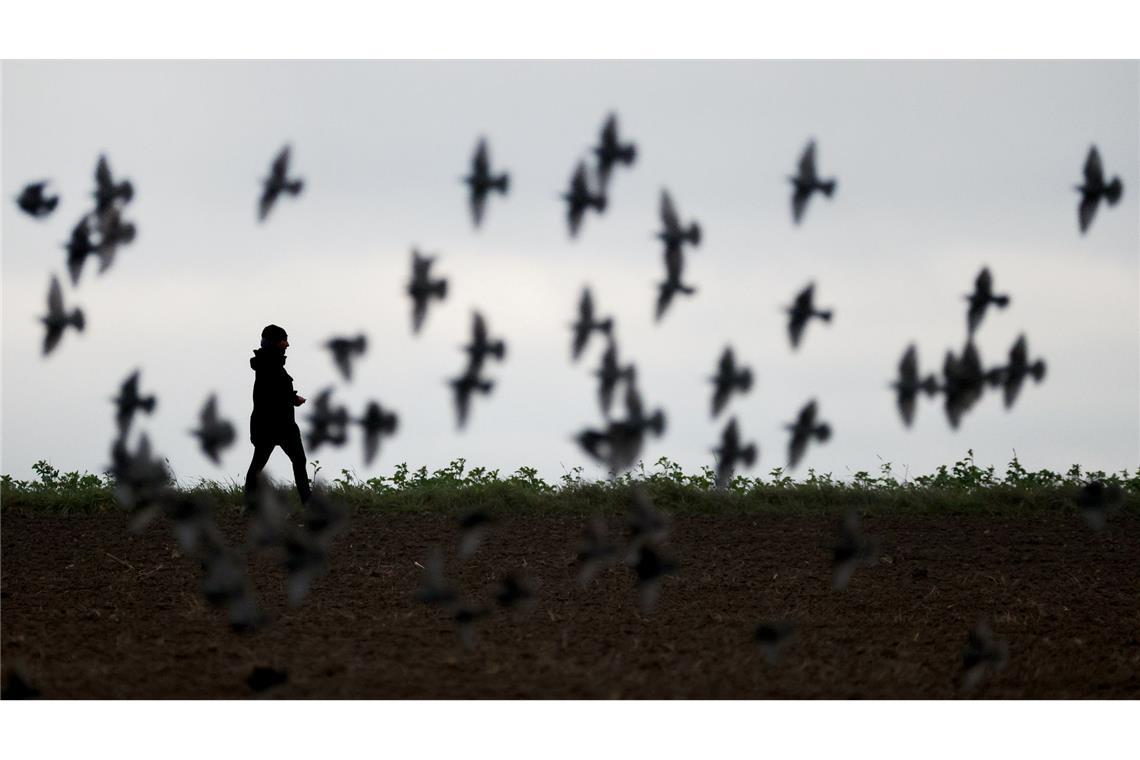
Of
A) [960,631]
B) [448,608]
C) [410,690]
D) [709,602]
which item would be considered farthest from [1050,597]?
[410,690]

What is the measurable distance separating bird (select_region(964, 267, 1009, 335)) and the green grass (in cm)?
590

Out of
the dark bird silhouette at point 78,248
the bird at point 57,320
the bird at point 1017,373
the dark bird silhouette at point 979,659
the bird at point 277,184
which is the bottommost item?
the dark bird silhouette at point 979,659

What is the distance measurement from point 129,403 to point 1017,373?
5.67 metres

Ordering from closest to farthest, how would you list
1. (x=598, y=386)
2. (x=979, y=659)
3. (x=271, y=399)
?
(x=598, y=386) → (x=979, y=659) → (x=271, y=399)

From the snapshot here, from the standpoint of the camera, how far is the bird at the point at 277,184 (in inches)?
299


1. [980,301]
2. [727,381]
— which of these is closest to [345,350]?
[727,381]

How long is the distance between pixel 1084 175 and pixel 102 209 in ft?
21.1

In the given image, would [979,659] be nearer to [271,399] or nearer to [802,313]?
Result: [802,313]

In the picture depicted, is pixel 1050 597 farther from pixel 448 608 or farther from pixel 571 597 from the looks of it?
pixel 448 608

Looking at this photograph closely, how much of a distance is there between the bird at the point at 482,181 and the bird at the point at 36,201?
10.2 feet

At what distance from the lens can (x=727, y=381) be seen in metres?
7.37

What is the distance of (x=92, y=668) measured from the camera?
798 cm

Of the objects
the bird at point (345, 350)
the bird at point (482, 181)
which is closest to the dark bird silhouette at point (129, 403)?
the bird at point (345, 350)

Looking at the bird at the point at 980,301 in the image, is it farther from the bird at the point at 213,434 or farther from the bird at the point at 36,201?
the bird at the point at 36,201
